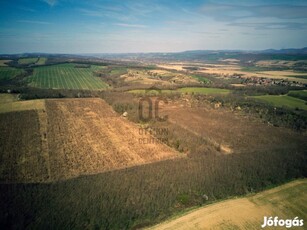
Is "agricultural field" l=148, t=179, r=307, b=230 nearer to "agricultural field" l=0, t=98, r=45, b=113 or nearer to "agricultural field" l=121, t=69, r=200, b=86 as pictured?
"agricultural field" l=0, t=98, r=45, b=113

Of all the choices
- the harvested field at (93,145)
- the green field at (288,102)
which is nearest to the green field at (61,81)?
the harvested field at (93,145)

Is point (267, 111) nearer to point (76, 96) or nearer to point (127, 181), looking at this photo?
point (127, 181)

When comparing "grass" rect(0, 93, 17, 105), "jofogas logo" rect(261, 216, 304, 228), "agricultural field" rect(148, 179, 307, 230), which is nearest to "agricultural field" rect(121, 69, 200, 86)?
"grass" rect(0, 93, 17, 105)

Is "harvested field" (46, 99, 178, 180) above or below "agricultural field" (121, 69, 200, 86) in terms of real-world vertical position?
below

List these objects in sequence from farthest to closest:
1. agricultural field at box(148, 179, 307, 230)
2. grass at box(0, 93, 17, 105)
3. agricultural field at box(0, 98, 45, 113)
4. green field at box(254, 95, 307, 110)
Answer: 1. grass at box(0, 93, 17, 105)
2. green field at box(254, 95, 307, 110)
3. agricultural field at box(0, 98, 45, 113)
4. agricultural field at box(148, 179, 307, 230)

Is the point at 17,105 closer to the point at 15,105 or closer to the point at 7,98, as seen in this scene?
the point at 15,105

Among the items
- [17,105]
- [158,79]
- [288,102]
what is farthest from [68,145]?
[158,79]
